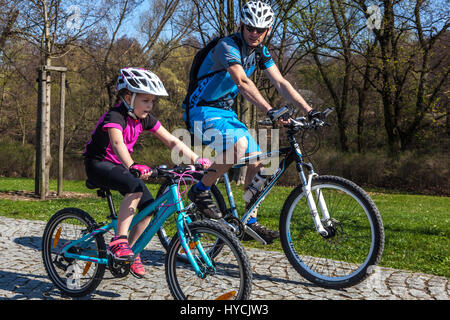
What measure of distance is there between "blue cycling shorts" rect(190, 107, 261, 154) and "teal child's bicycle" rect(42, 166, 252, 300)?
2.53ft

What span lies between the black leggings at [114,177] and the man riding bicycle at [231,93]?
73 cm

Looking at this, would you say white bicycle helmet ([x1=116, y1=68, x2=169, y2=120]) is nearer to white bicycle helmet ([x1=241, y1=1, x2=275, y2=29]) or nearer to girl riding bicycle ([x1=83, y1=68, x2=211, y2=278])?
girl riding bicycle ([x1=83, y1=68, x2=211, y2=278])

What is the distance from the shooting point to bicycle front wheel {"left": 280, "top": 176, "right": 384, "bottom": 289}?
3275 millimetres

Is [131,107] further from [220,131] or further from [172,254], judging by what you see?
[172,254]

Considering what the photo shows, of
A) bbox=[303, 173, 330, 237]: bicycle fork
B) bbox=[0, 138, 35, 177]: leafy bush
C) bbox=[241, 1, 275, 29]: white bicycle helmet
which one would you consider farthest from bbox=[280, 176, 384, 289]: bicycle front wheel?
bbox=[0, 138, 35, 177]: leafy bush

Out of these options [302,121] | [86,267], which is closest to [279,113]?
[302,121]

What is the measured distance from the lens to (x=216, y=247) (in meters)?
2.80

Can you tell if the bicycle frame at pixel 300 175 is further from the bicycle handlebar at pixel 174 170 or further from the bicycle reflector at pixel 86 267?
the bicycle reflector at pixel 86 267

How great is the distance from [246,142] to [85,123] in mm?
26234

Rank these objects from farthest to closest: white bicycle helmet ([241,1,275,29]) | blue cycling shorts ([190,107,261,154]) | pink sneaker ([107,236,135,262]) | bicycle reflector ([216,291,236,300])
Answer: blue cycling shorts ([190,107,261,154]), white bicycle helmet ([241,1,275,29]), pink sneaker ([107,236,135,262]), bicycle reflector ([216,291,236,300])

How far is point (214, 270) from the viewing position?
2.85 m

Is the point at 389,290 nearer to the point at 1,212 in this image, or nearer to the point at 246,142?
the point at 246,142

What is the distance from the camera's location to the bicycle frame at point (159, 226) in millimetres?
2830

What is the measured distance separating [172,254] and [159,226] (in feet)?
1.10
